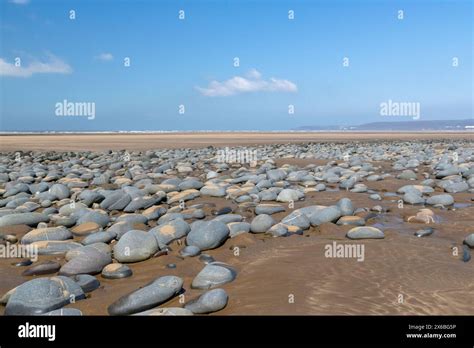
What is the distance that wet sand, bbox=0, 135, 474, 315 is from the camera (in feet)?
9.72

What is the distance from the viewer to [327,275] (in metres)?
3.58

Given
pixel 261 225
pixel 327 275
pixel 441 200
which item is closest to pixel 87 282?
pixel 327 275

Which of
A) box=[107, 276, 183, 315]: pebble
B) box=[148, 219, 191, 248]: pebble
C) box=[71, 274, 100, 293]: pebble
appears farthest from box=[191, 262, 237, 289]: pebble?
box=[148, 219, 191, 248]: pebble

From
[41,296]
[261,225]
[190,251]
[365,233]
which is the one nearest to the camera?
[41,296]

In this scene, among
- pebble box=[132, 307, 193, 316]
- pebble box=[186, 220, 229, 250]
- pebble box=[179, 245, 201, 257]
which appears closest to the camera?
pebble box=[132, 307, 193, 316]

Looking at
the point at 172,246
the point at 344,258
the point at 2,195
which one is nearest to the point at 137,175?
the point at 2,195

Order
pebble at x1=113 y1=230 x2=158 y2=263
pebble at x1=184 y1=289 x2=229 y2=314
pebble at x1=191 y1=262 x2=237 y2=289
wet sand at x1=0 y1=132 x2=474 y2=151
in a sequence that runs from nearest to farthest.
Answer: pebble at x1=184 y1=289 x2=229 y2=314 < pebble at x1=191 y1=262 x2=237 y2=289 < pebble at x1=113 y1=230 x2=158 y2=263 < wet sand at x1=0 y1=132 x2=474 y2=151

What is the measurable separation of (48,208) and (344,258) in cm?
451

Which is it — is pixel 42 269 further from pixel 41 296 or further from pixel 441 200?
pixel 441 200

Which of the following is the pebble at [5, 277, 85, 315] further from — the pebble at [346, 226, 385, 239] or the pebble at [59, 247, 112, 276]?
the pebble at [346, 226, 385, 239]

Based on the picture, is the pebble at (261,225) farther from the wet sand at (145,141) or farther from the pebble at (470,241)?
the wet sand at (145,141)

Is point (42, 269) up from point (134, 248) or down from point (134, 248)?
down

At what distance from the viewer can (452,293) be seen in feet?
10.2
